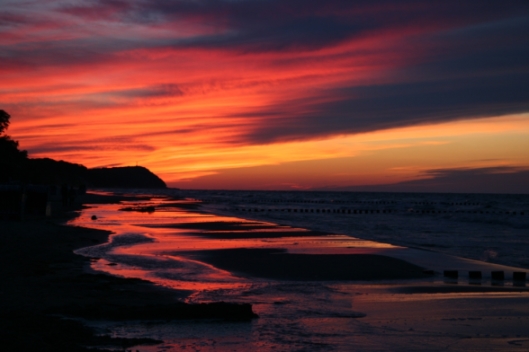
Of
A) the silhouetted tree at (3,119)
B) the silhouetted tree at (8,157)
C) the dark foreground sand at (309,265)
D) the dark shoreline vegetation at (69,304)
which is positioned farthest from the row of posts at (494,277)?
the silhouetted tree at (3,119)

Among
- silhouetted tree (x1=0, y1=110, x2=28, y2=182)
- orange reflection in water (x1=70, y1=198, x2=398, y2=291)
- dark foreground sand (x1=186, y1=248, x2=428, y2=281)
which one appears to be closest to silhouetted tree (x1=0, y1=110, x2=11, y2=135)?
silhouetted tree (x1=0, y1=110, x2=28, y2=182)

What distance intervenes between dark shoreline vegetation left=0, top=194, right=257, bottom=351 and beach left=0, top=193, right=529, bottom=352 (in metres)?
0.02

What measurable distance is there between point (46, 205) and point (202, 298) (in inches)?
932

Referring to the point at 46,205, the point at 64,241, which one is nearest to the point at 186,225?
the point at 46,205

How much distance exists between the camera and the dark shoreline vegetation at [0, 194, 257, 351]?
24.3 feet

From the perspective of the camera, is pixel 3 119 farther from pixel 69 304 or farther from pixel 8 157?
pixel 69 304

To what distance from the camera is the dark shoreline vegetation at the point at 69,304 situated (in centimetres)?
740

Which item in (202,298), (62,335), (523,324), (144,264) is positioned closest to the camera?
(62,335)

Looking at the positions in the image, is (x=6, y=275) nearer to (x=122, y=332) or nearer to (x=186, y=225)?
(x=122, y=332)

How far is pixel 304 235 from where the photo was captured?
2866cm

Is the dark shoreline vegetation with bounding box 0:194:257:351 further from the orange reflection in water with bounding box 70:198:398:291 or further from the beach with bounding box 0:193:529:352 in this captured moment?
the orange reflection in water with bounding box 70:198:398:291

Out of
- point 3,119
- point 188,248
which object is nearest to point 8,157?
point 3,119

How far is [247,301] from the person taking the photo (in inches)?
429

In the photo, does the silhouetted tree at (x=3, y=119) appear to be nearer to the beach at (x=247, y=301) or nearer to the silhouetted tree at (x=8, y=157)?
the silhouetted tree at (x=8, y=157)
